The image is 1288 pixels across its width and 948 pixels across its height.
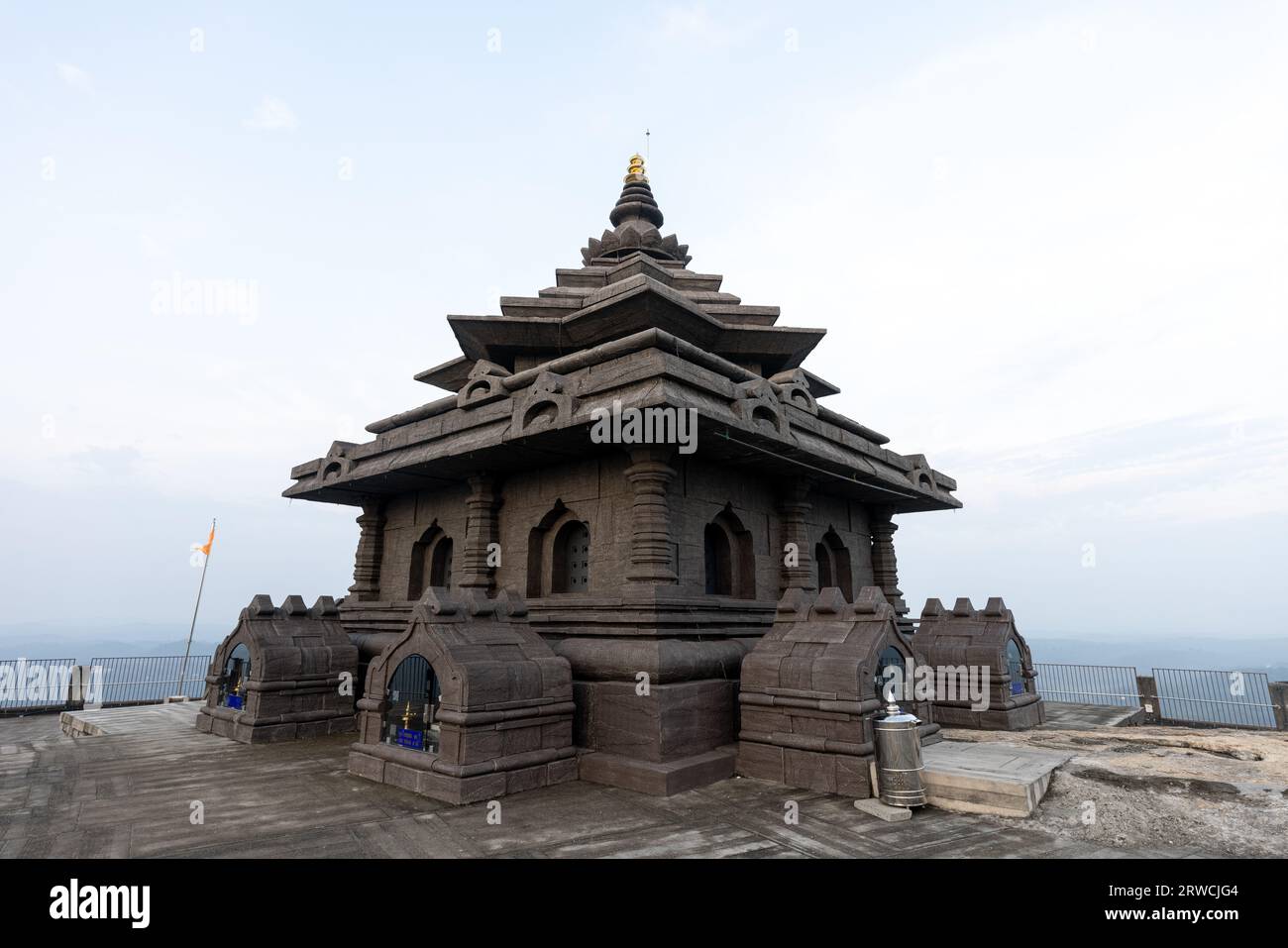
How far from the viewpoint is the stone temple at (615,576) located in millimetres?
8867

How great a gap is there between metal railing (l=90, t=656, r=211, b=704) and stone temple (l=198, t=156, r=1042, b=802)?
1057cm

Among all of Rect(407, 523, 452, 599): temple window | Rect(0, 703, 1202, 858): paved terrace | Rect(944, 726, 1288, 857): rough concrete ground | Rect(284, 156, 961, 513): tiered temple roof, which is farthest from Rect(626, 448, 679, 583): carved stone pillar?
Rect(407, 523, 452, 599): temple window

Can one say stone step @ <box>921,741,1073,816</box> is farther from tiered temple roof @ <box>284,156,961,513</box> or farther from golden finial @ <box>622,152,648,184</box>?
golden finial @ <box>622,152,648,184</box>

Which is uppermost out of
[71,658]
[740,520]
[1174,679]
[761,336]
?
[761,336]

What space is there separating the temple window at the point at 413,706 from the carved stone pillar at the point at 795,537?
737 centimetres

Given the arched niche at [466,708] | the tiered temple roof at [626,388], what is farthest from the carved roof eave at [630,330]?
the arched niche at [466,708]

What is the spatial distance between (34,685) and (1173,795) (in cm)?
2487

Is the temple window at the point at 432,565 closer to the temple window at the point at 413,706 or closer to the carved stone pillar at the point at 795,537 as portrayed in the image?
the temple window at the point at 413,706

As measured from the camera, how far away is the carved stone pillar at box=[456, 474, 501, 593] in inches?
526

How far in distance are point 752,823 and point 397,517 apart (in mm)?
12936
